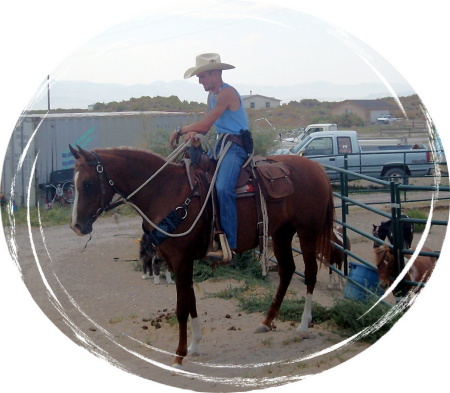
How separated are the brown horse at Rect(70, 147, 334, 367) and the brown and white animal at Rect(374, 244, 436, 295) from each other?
51 cm

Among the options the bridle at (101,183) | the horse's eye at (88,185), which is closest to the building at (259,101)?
the bridle at (101,183)

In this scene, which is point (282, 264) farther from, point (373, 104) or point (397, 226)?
point (373, 104)

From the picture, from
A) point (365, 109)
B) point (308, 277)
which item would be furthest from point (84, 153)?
point (308, 277)

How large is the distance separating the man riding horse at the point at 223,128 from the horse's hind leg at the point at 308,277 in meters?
0.78

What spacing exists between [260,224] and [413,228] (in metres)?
1.40

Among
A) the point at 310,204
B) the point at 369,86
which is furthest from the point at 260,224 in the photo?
the point at 369,86

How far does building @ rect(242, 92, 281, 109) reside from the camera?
16.3 feet

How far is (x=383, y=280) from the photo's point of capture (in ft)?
18.9

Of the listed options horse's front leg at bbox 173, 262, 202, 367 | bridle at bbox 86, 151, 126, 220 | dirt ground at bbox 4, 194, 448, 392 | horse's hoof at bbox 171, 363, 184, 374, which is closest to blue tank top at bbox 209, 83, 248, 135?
bridle at bbox 86, 151, 126, 220

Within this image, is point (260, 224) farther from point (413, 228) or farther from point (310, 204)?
point (413, 228)

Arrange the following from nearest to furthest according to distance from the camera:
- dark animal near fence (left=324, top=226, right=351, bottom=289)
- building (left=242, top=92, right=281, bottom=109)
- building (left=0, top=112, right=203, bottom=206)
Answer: building (left=0, top=112, right=203, bottom=206) → building (left=242, top=92, right=281, bottom=109) → dark animal near fence (left=324, top=226, right=351, bottom=289)

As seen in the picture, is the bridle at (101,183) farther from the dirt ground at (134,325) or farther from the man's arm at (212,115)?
the man's arm at (212,115)

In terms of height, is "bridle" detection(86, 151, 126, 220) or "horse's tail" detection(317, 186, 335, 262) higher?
"bridle" detection(86, 151, 126, 220)

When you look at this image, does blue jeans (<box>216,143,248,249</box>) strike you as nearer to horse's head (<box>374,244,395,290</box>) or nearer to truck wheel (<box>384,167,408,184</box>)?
horse's head (<box>374,244,395,290</box>)
